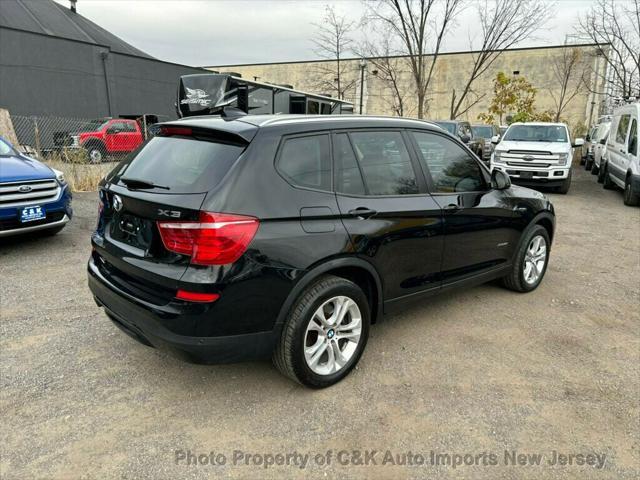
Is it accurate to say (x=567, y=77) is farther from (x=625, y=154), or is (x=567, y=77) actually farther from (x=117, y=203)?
(x=117, y=203)

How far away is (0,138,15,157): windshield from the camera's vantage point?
612cm

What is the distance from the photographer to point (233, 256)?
244 centimetres

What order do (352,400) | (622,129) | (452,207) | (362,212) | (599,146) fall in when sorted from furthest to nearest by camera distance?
Result: (599,146) → (622,129) → (452,207) → (362,212) → (352,400)

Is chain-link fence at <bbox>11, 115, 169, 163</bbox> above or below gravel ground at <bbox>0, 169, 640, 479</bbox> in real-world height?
above

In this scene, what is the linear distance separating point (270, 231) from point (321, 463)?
49.3 inches

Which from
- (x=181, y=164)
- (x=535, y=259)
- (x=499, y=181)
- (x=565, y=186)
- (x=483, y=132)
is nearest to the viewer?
(x=181, y=164)

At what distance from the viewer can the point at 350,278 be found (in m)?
3.13

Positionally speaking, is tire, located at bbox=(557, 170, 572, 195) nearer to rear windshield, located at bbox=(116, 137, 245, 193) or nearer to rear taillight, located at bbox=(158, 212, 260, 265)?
rear windshield, located at bbox=(116, 137, 245, 193)

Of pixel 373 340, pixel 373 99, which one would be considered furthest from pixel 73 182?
pixel 373 99

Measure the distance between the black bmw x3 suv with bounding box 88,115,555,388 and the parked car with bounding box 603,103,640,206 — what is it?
352 inches

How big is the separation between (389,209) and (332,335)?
3.11ft

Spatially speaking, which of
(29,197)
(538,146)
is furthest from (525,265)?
(538,146)

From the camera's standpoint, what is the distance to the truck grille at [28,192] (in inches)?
208

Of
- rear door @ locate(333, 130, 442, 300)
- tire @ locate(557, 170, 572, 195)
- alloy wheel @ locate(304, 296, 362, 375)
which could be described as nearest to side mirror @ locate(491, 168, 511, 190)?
rear door @ locate(333, 130, 442, 300)
